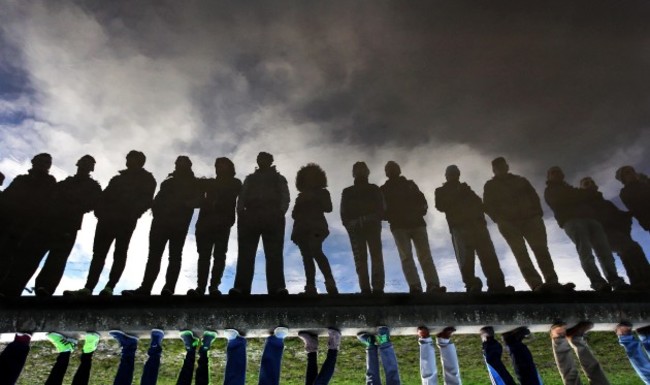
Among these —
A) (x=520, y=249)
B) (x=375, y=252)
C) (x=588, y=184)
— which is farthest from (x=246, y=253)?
(x=588, y=184)

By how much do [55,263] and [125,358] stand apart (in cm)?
216

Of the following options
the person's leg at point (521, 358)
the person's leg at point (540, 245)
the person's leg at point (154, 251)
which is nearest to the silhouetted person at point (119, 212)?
the person's leg at point (154, 251)

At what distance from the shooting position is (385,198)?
8.04 m

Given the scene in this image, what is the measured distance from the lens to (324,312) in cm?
654

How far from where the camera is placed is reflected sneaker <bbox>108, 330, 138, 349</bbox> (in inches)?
245

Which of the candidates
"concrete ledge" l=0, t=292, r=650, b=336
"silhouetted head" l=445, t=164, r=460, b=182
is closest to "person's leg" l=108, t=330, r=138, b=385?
"concrete ledge" l=0, t=292, r=650, b=336

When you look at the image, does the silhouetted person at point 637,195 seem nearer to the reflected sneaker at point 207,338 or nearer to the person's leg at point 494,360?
the person's leg at point 494,360

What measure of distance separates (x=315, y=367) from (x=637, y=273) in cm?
610

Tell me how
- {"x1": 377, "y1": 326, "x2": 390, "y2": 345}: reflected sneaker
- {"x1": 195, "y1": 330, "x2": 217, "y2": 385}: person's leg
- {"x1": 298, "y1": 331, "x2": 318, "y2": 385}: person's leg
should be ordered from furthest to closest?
{"x1": 377, "y1": 326, "x2": 390, "y2": 345}: reflected sneaker → {"x1": 298, "y1": 331, "x2": 318, "y2": 385}: person's leg → {"x1": 195, "y1": 330, "x2": 217, "y2": 385}: person's leg

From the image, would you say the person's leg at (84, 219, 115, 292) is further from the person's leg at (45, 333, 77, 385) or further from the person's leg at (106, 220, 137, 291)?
the person's leg at (45, 333, 77, 385)

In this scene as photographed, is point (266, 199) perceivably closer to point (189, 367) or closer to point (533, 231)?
point (189, 367)

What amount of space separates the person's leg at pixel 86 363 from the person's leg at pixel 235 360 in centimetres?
184

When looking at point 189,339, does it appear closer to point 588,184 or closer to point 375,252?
point 375,252

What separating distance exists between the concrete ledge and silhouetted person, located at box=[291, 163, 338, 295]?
495 mm
